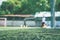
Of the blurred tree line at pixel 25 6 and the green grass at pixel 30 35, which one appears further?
the blurred tree line at pixel 25 6

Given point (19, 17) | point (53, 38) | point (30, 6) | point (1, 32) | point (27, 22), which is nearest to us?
point (53, 38)

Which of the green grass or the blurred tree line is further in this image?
the blurred tree line

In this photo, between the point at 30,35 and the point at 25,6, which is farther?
the point at 25,6

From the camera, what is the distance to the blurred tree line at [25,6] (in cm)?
4822

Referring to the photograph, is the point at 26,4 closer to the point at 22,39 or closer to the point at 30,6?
the point at 30,6

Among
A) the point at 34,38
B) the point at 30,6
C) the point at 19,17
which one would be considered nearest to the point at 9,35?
the point at 34,38

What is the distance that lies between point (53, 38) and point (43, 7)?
39507mm

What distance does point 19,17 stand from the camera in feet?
151

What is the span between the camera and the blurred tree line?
158 feet

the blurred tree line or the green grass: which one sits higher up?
the blurred tree line

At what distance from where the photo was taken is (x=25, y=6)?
5347cm

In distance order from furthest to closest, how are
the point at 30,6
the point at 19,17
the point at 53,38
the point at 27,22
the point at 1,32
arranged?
1. the point at 30,6
2. the point at 19,17
3. the point at 27,22
4. the point at 1,32
5. the point at 53,38

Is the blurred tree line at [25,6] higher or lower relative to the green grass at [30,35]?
higher

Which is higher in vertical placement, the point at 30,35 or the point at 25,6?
the point at 25,6
